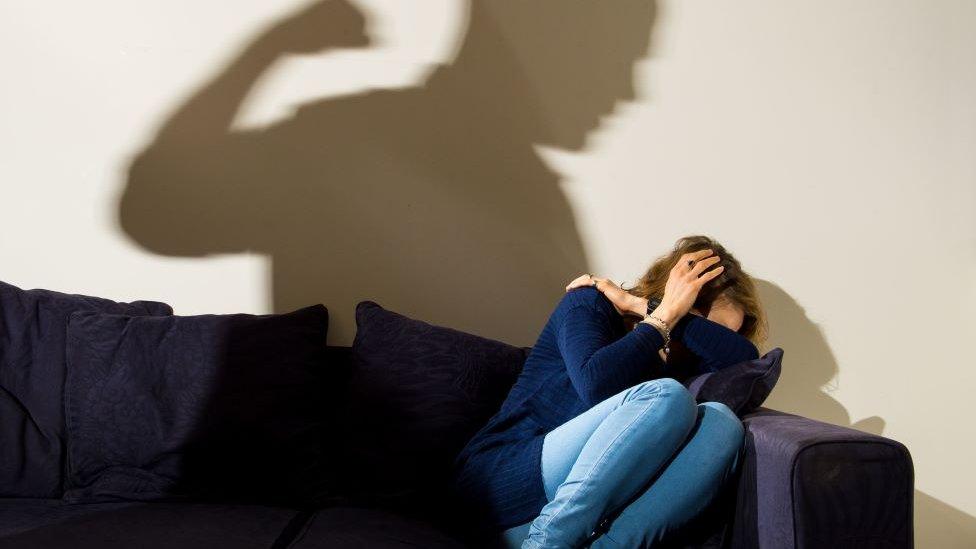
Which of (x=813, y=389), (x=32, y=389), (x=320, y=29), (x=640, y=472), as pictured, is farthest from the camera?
(x=813, y=389)

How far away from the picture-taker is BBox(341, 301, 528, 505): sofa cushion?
1.99 meters

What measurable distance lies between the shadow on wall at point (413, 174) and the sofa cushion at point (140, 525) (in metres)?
0.77

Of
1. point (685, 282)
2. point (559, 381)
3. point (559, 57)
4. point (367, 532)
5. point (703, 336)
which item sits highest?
point (559, 57)

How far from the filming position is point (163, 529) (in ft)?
5.23

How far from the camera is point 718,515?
5.56ft

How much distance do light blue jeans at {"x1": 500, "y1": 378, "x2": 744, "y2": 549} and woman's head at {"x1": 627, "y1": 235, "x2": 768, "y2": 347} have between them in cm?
54

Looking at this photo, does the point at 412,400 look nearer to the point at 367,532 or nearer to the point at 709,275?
the point at 367,532

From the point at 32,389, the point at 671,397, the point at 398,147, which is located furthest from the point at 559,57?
the point at 32,389

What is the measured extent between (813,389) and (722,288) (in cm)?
70

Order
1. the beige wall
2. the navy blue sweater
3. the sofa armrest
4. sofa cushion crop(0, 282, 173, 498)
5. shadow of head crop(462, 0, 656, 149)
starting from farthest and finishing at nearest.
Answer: shadow of head crop(462, 0, 656, 149)
the beige wall
sofa cushion crop(0, 282, 173, 498)
the navy blue sweater
the sofa armrest

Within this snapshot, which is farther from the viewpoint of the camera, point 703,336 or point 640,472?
point 703,336

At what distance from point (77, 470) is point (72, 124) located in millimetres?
1012

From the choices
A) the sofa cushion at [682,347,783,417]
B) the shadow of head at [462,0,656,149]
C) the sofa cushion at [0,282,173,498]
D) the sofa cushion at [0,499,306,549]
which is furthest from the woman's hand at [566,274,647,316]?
the sofa cushion at [0,282,173,498]

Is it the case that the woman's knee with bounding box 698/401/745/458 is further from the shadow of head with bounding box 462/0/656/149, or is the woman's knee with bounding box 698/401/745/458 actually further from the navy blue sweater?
the shadow of head with bounding box 462/0/656/149
